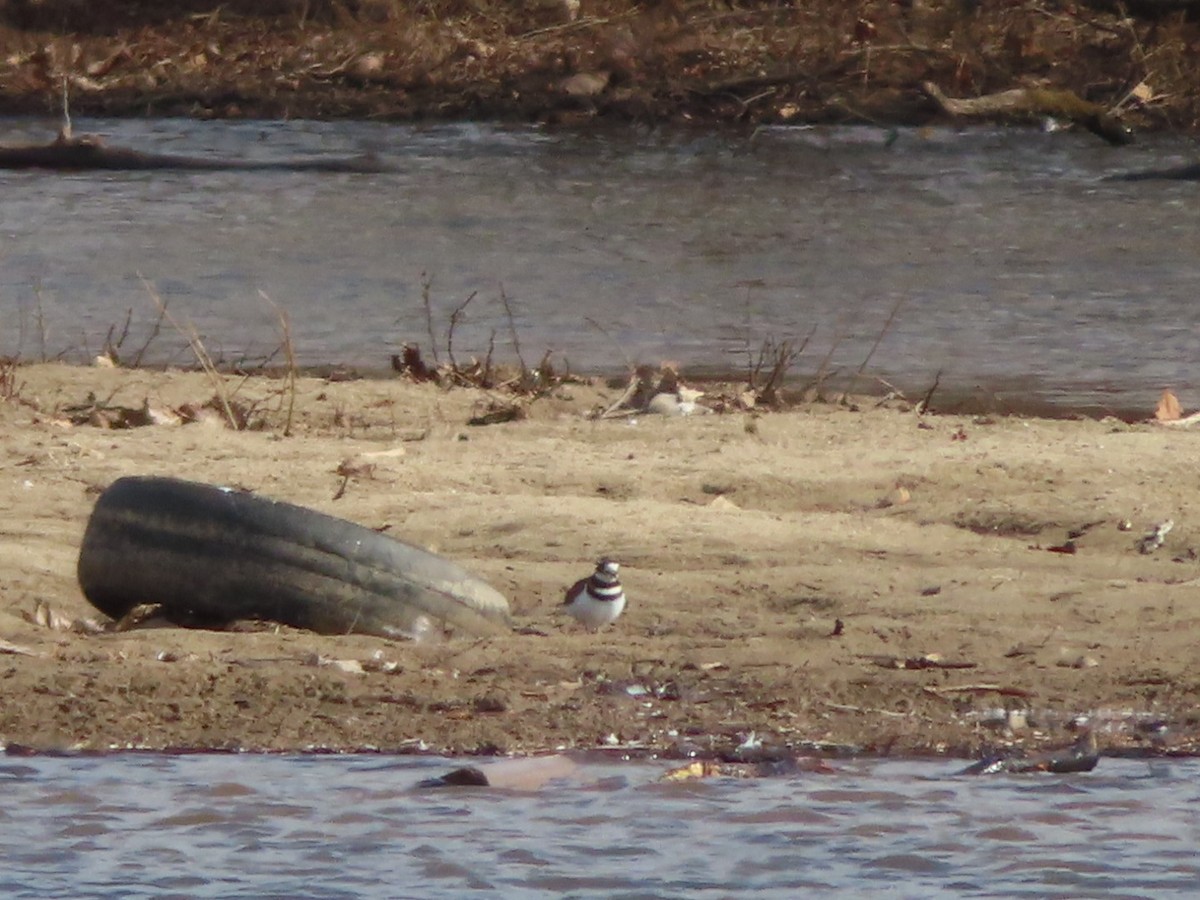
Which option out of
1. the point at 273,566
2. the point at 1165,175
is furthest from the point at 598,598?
the point at 1165,175

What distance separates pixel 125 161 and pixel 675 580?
1225 cm

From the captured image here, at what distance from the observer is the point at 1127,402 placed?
991 centimetres

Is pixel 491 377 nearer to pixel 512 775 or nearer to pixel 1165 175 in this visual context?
pixel 512 775

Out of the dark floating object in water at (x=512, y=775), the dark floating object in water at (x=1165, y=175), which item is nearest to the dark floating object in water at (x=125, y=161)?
the dark floating object in water at (x=1165, y=175)

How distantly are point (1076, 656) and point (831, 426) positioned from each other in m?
2.79

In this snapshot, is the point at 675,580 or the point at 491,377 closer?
the point at 675,580

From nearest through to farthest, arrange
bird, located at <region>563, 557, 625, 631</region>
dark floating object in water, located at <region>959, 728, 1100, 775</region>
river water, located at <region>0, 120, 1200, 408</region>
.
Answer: dark floating object in water, located at <region>959, 728, 1100, 775</region> < bird, located at <region>563, 557, 625, 631</region> < river water, located at <region>0, 120, 1200, 408</region>

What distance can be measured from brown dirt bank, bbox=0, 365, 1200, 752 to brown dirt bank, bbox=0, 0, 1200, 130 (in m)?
12.5

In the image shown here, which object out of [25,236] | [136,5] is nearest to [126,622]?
[25,236]

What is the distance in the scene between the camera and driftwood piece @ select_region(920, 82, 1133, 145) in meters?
19.9

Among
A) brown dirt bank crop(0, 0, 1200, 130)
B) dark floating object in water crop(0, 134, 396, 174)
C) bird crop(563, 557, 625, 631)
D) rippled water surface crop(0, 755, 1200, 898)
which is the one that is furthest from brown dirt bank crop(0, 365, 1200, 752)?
brown dirt bank crop(0, 0, 1200, 130)

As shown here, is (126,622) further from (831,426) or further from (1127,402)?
(1127,402)

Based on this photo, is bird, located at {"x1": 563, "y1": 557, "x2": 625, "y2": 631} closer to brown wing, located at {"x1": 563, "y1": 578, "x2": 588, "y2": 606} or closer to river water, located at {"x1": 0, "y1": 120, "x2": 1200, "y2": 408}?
brown wing, located at {"x1": 563, "y1": 578, "x2": 588, "y2": 606}

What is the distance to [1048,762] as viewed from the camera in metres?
5.32
